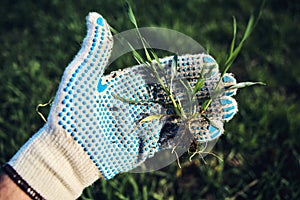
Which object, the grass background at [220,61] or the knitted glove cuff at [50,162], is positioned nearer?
the knitted glove cuff at [50,162]

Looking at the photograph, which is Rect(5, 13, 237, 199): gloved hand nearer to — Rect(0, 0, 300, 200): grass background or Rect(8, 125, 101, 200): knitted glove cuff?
Rect(8, 125, 101, 200): knitted glove cuff

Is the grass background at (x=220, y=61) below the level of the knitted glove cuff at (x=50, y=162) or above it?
below

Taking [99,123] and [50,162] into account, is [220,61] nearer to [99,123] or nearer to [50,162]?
[99,123]

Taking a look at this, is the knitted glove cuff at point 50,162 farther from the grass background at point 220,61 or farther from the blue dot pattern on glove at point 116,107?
the grass background at point 220,61

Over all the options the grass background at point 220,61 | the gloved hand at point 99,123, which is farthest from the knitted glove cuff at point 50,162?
the grass background at point 220,61

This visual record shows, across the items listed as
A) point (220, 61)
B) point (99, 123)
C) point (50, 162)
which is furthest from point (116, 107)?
point (220, 61)

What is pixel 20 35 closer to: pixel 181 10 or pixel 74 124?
pixel 181 10
